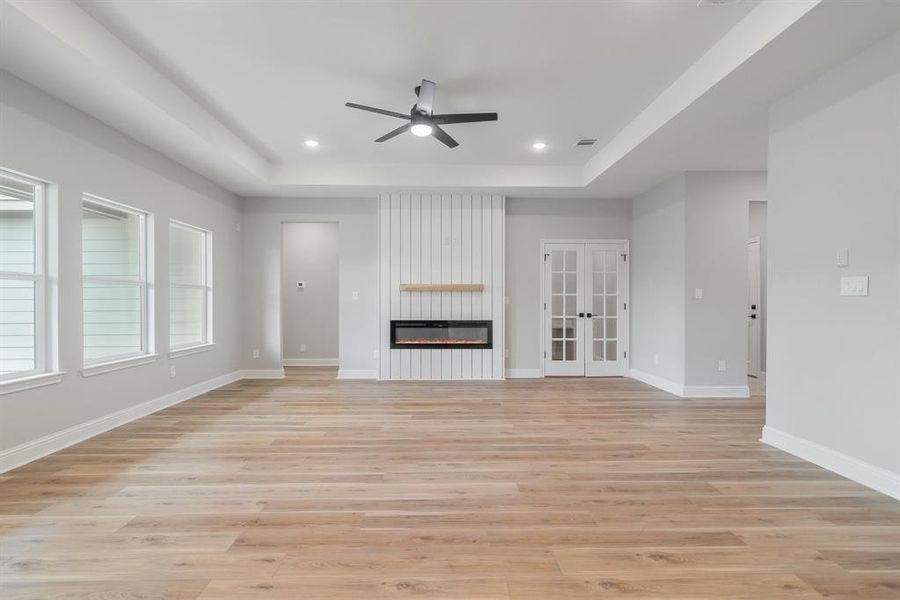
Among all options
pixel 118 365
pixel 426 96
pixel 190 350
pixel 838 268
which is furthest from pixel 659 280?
pixel 118 365

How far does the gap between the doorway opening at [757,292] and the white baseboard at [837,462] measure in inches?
132

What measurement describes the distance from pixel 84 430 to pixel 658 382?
6078 millimetres

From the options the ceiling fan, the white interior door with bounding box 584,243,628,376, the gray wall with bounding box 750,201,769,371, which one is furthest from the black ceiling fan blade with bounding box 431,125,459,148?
the gray wall with bounding box 750,201,769,371

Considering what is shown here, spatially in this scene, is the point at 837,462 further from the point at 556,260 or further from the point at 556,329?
the point at 556,260

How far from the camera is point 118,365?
385 centimetres

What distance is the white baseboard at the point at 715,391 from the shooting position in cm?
504

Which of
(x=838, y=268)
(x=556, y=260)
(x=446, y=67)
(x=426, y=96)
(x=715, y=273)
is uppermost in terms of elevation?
(x=446, y=67)

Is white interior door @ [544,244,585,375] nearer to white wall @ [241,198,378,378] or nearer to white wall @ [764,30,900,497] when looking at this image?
white wall @ [241,198,378,378]

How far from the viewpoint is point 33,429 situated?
9.82 ft

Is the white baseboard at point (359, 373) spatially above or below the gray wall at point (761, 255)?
below

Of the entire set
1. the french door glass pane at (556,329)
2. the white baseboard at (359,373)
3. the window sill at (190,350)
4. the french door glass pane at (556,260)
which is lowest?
the white baseboard at (359,373)

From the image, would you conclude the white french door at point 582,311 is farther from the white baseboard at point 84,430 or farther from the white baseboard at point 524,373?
the white baseboard at point 84,430


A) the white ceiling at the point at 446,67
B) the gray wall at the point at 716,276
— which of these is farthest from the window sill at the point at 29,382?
the gray wall at the point at 716,276

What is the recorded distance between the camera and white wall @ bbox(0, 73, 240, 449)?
290cm
